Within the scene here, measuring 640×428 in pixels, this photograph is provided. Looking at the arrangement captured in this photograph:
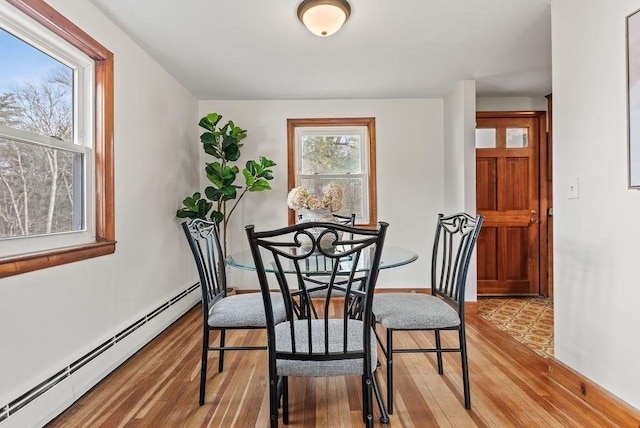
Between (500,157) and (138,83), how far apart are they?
3758 millimetres

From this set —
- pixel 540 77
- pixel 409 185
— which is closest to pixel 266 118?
pixel 409 185

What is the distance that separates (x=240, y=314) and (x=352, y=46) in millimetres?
2138

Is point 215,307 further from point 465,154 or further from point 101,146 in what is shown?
point 465,154

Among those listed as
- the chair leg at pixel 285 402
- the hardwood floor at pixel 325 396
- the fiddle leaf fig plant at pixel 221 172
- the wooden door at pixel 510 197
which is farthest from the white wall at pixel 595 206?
the fiddle leaf fig plant at pixel 221 172

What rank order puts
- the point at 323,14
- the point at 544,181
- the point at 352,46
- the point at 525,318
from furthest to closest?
the point at 544,181, the point at 525,318, the point at 352,46, the point at 323,14

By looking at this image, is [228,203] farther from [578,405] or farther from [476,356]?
[578,405]

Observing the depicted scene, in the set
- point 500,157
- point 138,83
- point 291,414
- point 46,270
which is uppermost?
point 138,83

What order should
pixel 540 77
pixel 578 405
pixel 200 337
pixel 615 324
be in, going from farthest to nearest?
pixel 540 77 → pixel 200 337 → pixel 578 405 → pixel 615 324

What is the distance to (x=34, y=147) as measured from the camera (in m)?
1.85

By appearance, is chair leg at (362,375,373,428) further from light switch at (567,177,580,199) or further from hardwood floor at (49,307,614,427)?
light switch at (567,177,580,199)

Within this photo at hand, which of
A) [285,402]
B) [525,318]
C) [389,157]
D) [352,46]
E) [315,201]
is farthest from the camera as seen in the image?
[389,157]

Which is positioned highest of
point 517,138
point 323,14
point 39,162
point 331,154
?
point 323,14

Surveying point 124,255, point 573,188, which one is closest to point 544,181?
point 573,188

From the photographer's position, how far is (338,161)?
4301mm
